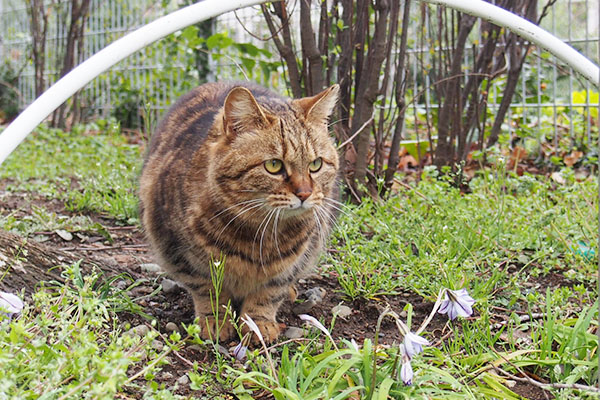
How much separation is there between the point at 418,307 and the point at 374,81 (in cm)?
155

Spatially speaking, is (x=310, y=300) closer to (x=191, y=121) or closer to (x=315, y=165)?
(x=315, y=165)

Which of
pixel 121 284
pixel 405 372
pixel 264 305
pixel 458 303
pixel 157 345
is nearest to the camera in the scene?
pixel 405 372

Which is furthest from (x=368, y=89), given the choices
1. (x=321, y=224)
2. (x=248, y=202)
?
(x=248, y=202)

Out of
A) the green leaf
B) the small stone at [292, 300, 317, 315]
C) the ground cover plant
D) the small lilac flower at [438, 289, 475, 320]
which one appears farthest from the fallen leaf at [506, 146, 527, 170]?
the green leaf

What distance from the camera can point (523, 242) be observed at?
2.97 meters

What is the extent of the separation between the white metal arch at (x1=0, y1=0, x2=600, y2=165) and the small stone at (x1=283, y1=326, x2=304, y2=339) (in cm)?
118

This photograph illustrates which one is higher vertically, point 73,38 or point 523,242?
point 73,38

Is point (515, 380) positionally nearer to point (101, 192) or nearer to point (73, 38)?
point (101, 192)

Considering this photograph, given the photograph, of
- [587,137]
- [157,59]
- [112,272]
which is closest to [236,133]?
[112,272]

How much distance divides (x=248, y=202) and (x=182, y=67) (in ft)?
22.3

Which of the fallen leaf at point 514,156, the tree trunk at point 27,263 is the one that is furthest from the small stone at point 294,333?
the fallen leaf at point 514,156

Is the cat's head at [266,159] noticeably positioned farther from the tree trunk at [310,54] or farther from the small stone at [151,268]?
the tree trunk at [310,54]

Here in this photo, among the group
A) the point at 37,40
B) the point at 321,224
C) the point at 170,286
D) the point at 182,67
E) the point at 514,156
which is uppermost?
the point at 37,40

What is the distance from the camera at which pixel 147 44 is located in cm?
165
